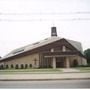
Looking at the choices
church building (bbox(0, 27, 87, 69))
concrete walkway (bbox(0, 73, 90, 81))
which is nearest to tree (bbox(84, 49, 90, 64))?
church building (bbox(0, 27, 87, 69))

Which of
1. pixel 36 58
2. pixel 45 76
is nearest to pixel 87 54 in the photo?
pixel 36 58

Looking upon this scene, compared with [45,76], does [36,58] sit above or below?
above

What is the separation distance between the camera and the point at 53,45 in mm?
11266

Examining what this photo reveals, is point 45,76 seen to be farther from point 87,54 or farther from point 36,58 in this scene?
point 87,54

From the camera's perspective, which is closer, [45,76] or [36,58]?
[36,58]

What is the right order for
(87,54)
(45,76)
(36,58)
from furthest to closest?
(45,76), (36,58), (87,54)

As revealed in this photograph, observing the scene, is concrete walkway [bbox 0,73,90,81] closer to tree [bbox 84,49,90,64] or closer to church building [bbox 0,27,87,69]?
church building [bbox 0,27,87,69]

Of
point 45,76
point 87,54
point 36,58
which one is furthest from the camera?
point 45,76

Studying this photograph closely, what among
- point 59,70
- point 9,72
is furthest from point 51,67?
point 9,72

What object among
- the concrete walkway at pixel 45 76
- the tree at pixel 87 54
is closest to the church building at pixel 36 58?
the tree at pixel 87 54

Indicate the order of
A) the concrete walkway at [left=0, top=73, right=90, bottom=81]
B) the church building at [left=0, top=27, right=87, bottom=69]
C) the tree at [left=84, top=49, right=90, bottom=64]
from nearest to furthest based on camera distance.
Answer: the tree at [left=84, top=49, right=90, bottom=64], the church building at [left=0, top=27, right=87, bottom=69], the concrete walkway at [left=0, top=73, right=90, bottom=81]

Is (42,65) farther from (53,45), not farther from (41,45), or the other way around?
(53,45)

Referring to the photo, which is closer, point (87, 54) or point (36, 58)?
point (87, 54)

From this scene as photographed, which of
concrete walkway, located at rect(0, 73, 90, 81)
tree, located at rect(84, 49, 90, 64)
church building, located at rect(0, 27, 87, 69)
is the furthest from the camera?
concrete walkway, located at rect(0, 73, 90, 81)
